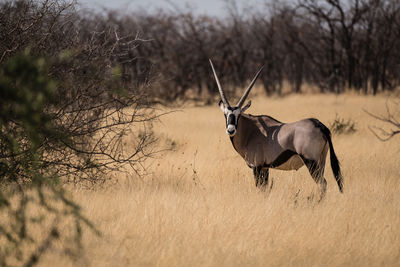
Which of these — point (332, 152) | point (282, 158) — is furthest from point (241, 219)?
point (332, 152)

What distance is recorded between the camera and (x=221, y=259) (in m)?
3.25

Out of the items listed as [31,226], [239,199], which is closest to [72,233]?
[31,226]

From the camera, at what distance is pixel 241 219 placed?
13.4 feet

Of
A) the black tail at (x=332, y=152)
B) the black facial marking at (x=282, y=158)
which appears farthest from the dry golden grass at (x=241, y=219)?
the black facial marking at (x=282, y=158)

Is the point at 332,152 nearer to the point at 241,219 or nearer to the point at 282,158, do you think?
A: the point at 282,158

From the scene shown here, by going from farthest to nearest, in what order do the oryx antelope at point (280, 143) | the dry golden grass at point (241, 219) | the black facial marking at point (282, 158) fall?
1. the black facial marking at point (282, 158)
2. the oryx antelope at point (280, 143)
3. the dry golden grass at point (241, 219)

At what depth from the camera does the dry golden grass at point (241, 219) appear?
3.33 meters

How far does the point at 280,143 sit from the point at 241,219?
107 centimetres

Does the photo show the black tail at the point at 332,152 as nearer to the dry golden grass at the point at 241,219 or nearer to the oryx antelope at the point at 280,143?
the oryx antelope at the point at 280,143

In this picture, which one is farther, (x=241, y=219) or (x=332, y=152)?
(x=332, y=152)

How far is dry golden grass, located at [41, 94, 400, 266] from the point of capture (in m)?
3.33

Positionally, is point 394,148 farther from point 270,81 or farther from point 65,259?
point 270,81

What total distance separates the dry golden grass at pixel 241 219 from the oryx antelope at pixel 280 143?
0.86ft

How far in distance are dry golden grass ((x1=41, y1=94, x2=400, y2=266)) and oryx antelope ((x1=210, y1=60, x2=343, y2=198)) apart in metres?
0.26
